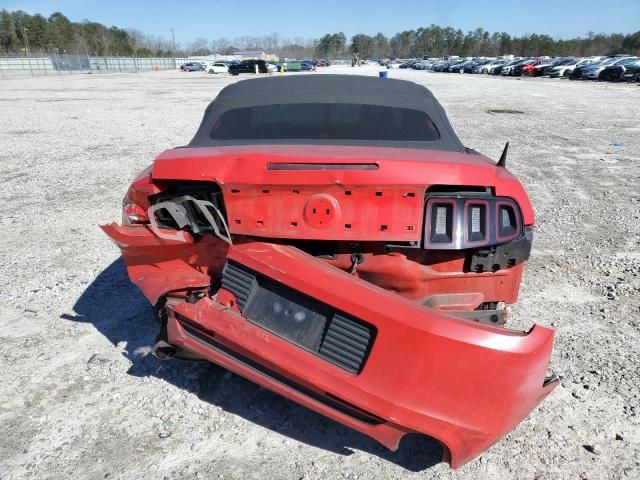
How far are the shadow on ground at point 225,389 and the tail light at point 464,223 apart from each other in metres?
1.05

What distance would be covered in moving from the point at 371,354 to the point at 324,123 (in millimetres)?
1729

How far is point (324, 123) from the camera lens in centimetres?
322

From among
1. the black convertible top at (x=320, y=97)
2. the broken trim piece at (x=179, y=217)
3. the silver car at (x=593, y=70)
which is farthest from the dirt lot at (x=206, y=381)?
the silver car at (x=593, y=70)

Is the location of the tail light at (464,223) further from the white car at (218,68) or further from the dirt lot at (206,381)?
the white car at (218,68)

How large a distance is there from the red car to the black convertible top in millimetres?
530

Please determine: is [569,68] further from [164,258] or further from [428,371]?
[428,371]

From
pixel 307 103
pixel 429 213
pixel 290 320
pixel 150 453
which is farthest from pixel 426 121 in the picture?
pixel 150 453

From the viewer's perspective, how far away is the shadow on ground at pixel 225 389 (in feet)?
8.18

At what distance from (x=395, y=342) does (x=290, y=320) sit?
19.1 inches

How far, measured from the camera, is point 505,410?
202 centimetres

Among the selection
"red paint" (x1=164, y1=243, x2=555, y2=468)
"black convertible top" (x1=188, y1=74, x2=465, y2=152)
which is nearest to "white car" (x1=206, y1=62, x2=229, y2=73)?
"black convertible top" (x1=188, y1=74, x2=465, y2=152)

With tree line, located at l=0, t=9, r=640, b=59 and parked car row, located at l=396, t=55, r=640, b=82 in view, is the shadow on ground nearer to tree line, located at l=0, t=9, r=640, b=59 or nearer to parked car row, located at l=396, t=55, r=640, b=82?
parked car row, located at l=396, t=55, r=640, b=82

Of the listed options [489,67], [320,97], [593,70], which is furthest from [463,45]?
[320,97]

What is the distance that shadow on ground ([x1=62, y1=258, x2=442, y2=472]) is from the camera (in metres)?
2.49
